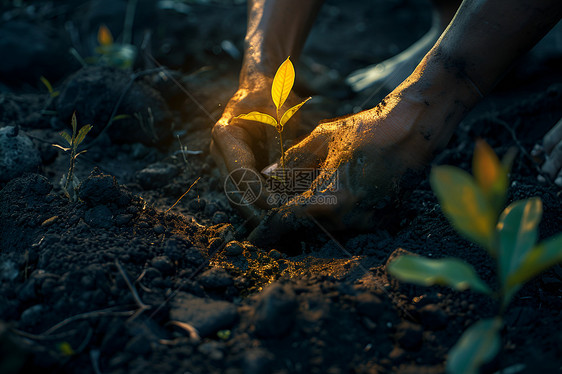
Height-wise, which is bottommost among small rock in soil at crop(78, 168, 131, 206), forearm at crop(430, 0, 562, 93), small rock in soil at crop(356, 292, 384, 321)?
small rock in soil at crop(356, 292, 384, 321)

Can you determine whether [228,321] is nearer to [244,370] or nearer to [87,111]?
[244,370]

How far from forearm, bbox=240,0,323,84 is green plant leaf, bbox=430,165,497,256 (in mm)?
1527

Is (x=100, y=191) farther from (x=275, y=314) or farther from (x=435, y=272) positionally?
(x=435, y=272)

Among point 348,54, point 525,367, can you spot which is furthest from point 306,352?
point 348,54

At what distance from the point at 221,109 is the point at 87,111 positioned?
2.66 ft

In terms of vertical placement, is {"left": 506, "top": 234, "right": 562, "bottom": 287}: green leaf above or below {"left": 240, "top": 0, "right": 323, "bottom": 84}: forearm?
below

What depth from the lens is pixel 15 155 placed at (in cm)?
189

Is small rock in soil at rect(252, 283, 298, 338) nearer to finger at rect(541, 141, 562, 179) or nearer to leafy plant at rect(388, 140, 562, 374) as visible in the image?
leafy plant at rect(388, 140, 562, 374)

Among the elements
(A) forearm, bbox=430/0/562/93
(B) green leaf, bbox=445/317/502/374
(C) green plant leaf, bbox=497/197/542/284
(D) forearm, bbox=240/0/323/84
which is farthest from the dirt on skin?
(A) forearm, bbox=430/0/562/93

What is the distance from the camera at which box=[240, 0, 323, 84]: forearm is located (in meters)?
2.25

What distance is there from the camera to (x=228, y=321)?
117 centimetres

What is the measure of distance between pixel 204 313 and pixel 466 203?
2.68 ft

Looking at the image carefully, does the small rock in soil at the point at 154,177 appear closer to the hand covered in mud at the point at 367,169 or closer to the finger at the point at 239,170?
the finger at the point at 239,170

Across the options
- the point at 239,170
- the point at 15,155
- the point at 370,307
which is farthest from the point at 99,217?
the point at 370,307
